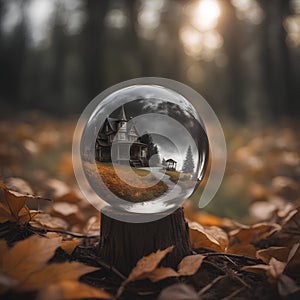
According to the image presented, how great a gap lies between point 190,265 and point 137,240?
0.26 m

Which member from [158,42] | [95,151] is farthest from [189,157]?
[158,42]

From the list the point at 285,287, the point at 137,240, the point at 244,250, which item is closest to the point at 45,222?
the point at 137,240

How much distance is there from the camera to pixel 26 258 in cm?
104

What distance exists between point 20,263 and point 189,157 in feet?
2.37

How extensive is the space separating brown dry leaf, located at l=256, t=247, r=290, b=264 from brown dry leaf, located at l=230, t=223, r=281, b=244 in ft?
0.94

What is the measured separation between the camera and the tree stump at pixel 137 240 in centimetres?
139

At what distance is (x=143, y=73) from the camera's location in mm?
15023

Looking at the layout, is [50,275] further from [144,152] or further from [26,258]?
[144,152]

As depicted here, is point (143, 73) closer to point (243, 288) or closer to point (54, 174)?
point (54, 174)

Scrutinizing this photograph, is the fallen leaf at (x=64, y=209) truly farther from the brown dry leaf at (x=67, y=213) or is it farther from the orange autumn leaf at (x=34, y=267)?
the orange autumn leaf at (x=34, y=267)

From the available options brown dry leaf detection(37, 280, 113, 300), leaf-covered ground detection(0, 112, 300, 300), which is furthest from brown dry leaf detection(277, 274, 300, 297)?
brown dry leaf detection(37, 280, 113, 300)

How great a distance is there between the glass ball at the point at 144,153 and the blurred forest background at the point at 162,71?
5.96 feet

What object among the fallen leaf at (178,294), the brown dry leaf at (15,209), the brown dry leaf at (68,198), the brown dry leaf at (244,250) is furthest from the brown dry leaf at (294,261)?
the brown dry leaf at (68,198)

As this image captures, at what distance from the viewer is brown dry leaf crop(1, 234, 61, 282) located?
1.02 meters
